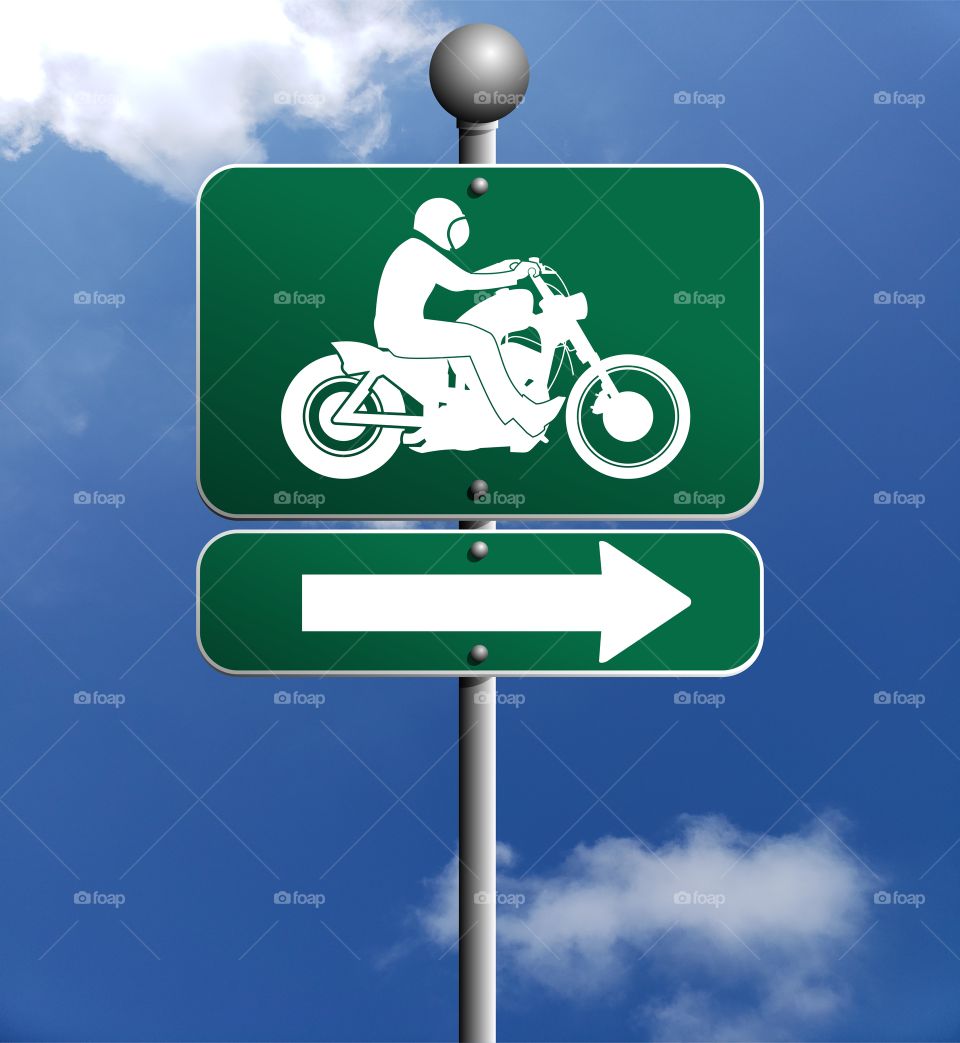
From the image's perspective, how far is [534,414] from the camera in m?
3.00

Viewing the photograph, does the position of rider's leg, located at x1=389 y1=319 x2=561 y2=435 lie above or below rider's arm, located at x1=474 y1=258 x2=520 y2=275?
below

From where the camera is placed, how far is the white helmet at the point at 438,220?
116 inches

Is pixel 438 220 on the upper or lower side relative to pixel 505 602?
upper

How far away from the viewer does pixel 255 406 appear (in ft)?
9.80

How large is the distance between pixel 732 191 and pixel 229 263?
1.30 meters

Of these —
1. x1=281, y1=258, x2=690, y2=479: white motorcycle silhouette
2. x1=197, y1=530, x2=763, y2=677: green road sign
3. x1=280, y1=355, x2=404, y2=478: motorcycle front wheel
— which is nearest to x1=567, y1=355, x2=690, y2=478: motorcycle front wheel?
x1=281, y1=258, x2=690, y2=479: white motorcycle silhouette

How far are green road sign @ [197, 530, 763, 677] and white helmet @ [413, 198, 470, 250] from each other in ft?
2.48

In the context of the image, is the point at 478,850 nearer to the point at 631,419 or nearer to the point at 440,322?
the point at 631,419

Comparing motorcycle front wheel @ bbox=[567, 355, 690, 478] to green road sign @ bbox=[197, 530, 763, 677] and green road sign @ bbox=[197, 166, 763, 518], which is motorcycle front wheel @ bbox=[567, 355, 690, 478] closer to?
green road sign @ bbox=[197, 166, 763, 518]

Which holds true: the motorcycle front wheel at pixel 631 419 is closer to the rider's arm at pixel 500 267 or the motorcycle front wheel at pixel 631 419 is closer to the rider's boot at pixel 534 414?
the rider's boot at pixel 534 414

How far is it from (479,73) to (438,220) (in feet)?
1.42

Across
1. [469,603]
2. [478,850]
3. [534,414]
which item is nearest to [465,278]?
[534,414]

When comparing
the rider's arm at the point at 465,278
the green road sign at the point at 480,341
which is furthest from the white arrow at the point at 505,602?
the rider's arm at the point at 465,278

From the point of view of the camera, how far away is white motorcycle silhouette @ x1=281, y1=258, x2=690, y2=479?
117 inches
